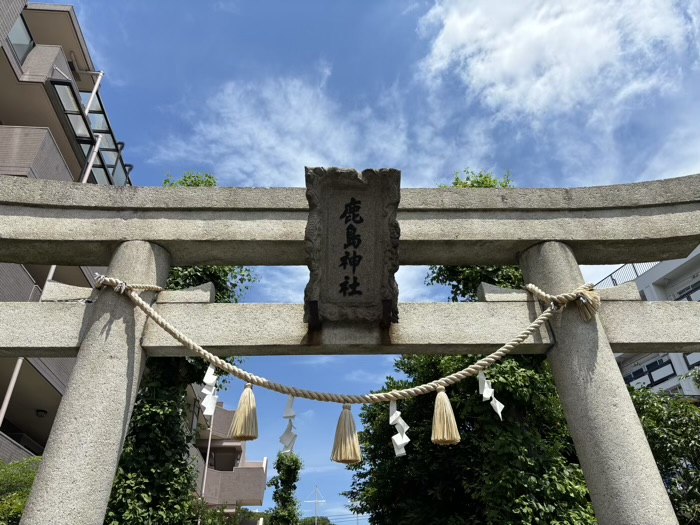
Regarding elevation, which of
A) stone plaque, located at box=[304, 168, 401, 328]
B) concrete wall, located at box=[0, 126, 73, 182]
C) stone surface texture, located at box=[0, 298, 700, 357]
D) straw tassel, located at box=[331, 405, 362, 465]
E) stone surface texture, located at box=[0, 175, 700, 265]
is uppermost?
concrete wall, located at box=[0, 126, 73, 182]

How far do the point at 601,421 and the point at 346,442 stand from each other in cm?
216

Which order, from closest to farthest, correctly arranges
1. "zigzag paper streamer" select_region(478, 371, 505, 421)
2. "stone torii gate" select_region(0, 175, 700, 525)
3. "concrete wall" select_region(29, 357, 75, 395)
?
"stone torii gate" select_region(0, 175, 700, 525), "zigzag paper streamer" select_region(478, 371, 505, 421), "concrete wall" select_region(29, 357, 75, 395)

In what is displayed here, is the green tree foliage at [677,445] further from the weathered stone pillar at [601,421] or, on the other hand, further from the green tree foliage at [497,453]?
the weathered stone pillar at [601,421]

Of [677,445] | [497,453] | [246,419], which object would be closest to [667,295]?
[677,445]

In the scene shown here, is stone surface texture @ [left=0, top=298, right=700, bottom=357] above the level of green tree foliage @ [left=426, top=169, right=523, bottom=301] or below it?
below

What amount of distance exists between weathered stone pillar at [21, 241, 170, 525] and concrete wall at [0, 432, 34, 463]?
293 inches

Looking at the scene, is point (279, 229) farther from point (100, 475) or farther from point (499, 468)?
point (499, 468)

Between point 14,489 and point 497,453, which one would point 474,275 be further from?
point 14,489

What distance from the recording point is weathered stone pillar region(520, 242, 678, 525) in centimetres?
371

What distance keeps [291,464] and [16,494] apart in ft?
56.1

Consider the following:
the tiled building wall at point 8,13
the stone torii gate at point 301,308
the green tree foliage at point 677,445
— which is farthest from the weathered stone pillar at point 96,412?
the green tree foliage at point 677,445

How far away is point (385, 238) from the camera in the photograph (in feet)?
14.3

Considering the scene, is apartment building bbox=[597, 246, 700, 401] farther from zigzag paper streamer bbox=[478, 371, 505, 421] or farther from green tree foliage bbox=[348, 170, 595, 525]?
zigzag paper streamer bbox=[478, 371, 505, 421]

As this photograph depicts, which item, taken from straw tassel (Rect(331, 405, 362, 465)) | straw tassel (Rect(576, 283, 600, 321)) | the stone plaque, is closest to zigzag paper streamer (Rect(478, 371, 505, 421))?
the stone plaque
